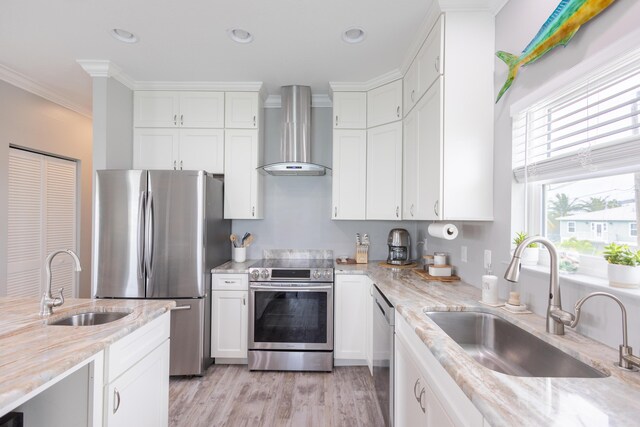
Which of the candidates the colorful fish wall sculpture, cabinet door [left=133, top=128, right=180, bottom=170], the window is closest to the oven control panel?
cabinet door [left=133, top=128, right=180, bottom=170]

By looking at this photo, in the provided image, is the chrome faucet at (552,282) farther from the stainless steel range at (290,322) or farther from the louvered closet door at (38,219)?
the louvered closet door at (38,219)

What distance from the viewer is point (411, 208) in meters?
2.42

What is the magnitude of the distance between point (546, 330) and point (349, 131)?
87.7 inches

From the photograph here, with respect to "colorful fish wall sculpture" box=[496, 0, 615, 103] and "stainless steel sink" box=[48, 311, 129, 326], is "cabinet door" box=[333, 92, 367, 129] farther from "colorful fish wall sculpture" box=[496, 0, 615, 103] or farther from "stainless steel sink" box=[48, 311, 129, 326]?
"stainless steel sink" box=[48, 311, 129, 326]

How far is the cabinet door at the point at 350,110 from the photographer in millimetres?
2951

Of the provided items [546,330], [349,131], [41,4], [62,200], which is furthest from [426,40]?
[62,200]

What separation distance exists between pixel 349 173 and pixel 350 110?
61cm

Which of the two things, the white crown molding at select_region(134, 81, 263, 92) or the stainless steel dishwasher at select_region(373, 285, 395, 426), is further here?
the white crown molding at select_region(134, 81, 263, 92)

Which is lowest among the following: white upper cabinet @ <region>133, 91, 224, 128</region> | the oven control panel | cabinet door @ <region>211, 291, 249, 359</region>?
cabinet door @ <region>211, 291, 249, 359</region>

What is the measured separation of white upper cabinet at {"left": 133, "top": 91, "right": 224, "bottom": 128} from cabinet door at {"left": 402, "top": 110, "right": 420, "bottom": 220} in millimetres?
1735

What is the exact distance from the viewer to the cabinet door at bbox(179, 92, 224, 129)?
2.96 metres

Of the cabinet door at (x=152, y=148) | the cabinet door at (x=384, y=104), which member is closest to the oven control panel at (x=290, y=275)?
the cabinet door at (x=152, y=148)

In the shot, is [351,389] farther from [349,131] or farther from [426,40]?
[426,40]

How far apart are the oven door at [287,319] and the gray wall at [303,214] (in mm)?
767
